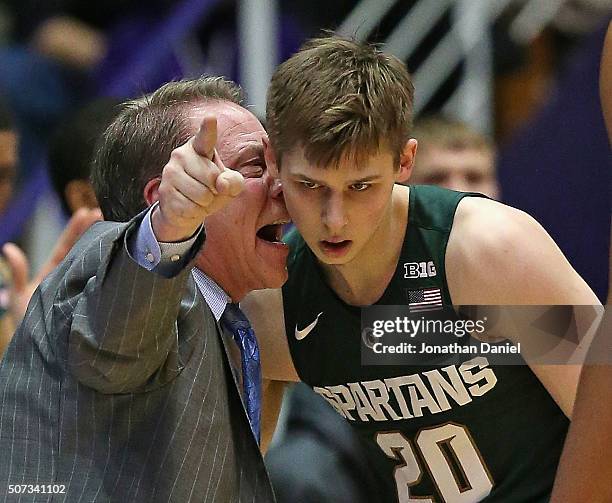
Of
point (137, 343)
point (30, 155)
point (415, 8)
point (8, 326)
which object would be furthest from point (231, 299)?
point (30, 155)

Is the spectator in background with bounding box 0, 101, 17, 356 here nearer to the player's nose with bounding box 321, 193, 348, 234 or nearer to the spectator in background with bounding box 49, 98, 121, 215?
the spectator in background with bounding box 49, 98, 121, 215

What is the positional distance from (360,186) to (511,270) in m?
0.36

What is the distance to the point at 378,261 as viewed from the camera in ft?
8.86

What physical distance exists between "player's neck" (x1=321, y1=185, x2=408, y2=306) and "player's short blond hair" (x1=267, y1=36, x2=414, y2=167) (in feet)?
0.65

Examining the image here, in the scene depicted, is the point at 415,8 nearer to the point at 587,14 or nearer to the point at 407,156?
the point at 587,14

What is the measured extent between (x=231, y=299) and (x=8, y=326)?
1.80m

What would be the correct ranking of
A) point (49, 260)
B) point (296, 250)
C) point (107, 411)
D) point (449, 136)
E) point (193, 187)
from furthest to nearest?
1. point (449, 136)
2. point (49, 260)
3. point (296, 250)
4. point (107, 411)
5. point (193, 187)

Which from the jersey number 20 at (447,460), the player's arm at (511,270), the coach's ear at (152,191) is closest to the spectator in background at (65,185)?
the coach's ear at (152,191)

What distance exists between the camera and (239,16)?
5605 mm

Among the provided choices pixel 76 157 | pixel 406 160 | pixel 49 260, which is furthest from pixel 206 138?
pixel 76 157

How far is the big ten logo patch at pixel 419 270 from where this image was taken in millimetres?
2641

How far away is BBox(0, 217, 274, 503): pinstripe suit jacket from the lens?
214cm

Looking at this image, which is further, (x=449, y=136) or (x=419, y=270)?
(x=449, y=136)

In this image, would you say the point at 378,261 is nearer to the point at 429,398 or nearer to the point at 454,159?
the point at 429,398
